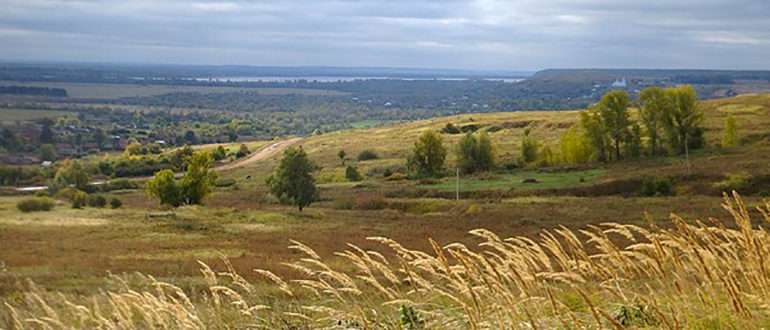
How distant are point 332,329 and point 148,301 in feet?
5.31

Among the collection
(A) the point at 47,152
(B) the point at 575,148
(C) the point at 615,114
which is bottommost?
(A) the point at 47,152

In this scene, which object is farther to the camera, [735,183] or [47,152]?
[47,152]

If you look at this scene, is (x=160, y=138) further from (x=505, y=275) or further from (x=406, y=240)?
(x=505, y=275)

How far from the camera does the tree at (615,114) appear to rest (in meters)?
87.8

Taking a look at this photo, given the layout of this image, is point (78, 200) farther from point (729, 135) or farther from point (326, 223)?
point (729, 135)

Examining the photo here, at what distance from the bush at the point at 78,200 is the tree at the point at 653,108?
209ft

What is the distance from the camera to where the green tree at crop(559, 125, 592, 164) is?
92.8m

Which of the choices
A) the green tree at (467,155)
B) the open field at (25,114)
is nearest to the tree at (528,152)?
the green tree at (467,155)

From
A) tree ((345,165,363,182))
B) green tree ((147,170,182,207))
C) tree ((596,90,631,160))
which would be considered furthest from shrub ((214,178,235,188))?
tree ((596,90,631,160))

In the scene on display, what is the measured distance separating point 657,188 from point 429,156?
37.1m

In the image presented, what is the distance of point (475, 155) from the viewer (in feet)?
311

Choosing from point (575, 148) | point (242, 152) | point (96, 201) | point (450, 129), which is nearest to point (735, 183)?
point (575, 148)

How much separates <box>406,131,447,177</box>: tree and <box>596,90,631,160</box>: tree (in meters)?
20.3

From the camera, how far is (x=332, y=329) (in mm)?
6551
